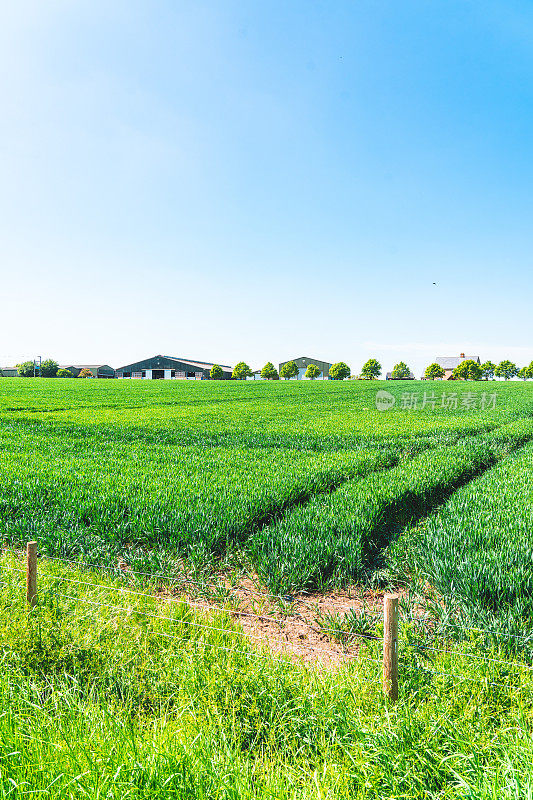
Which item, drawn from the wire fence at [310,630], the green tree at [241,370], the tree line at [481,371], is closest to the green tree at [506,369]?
the tree line at [481,371]

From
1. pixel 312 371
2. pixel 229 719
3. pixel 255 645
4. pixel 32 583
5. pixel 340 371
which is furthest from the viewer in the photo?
pixel 312 371

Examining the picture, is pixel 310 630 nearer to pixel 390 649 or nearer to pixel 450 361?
pixel 390 649

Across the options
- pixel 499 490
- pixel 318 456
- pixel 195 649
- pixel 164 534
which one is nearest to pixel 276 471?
pixel 318 456

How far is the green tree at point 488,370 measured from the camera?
107338mm

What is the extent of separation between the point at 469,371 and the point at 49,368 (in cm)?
10611

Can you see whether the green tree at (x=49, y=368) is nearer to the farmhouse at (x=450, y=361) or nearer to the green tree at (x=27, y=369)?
the green tree at (x=27, y=369)

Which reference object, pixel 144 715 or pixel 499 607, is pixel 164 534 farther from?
pixel 499 607

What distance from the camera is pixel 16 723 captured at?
3.06 meters

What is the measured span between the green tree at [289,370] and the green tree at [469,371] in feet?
133

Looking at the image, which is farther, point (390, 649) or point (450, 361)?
point (450, 361)

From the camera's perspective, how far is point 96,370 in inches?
4855

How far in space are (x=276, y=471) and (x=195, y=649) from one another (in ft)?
21.4

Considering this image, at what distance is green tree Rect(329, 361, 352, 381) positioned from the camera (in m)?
112

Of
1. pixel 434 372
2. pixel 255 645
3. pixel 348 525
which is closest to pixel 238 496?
pixel 348 525
